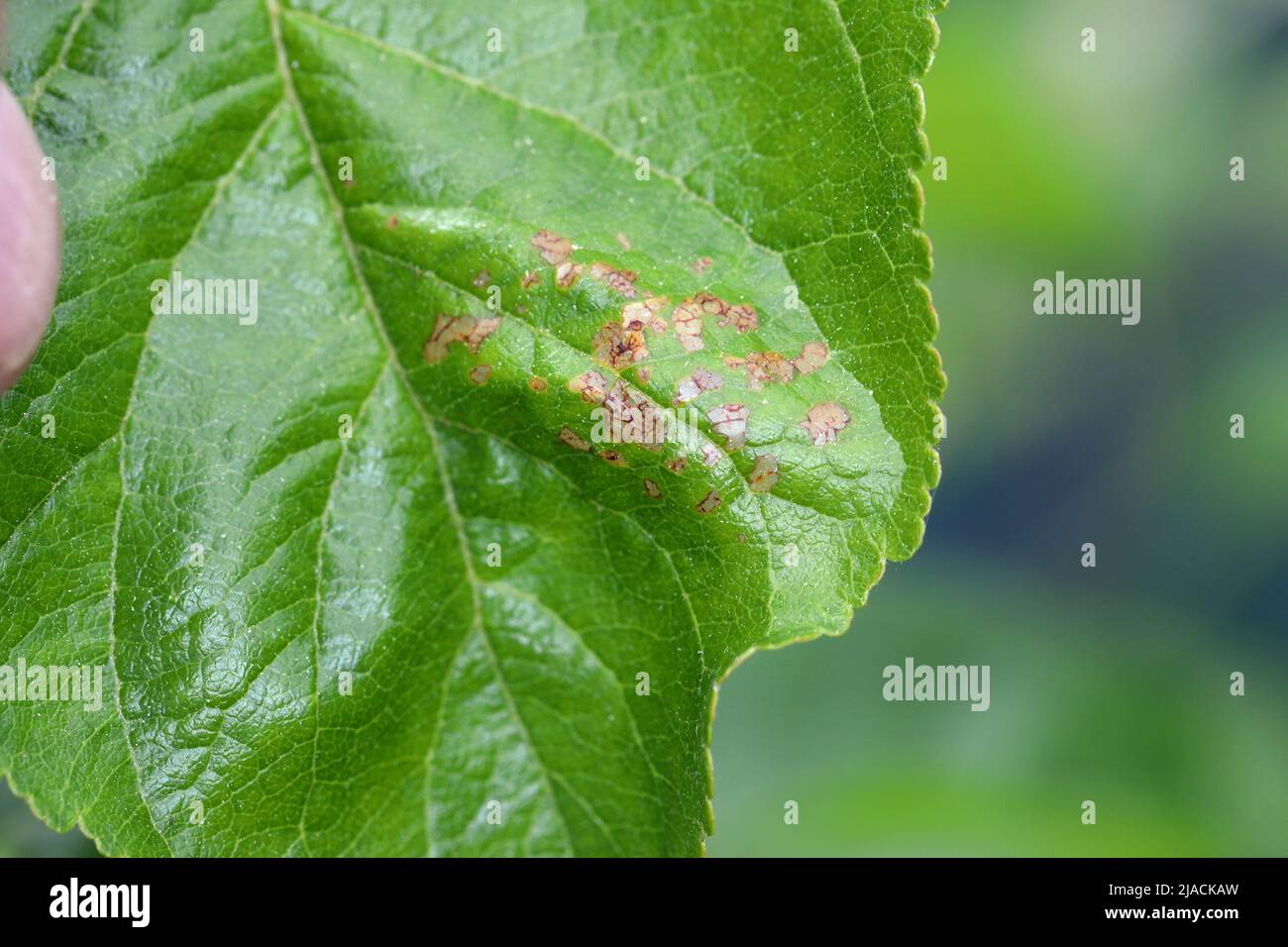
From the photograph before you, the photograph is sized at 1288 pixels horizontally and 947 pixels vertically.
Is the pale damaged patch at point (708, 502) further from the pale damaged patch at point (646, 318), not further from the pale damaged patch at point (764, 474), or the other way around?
the pale damaged patch at point (646, 318)

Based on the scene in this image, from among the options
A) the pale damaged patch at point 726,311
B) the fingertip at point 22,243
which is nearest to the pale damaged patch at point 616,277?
the pale damaged patch at point 726,311

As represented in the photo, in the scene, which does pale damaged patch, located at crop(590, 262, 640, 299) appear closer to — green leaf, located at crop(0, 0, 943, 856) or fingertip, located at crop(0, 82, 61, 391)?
green leaf, located at crop(0, 0, 943, 856)

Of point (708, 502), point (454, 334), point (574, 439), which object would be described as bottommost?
point (708, 502)

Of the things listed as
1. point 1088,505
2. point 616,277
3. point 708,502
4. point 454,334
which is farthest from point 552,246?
point 1088,505

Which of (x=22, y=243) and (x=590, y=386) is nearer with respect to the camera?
(x=22, y=243)

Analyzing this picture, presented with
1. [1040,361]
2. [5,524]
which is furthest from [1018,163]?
[5,524]

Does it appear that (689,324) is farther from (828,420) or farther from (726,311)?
(828,420)

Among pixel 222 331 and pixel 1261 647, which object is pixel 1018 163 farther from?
pixel 222 331
